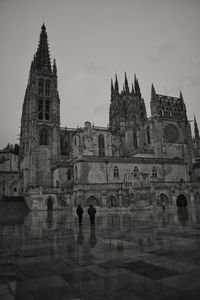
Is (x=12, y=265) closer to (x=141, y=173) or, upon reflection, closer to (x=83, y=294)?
(x=83, y=294)

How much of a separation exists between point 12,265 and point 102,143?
5316cm

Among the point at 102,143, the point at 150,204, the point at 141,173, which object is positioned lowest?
the point at 150,204

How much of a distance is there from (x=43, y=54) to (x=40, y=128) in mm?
24709

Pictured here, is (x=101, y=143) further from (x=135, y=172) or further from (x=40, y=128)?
(x=135, y=172)

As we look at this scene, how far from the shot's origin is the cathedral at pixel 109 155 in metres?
36.4

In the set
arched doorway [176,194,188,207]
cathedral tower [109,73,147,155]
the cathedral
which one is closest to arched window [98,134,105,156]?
the cathedral

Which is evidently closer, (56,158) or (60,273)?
(60,273)

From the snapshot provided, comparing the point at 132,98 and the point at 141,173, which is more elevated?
the point at 132,98

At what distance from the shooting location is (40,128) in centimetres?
5534

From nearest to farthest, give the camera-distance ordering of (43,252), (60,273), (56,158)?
(60,273) < (43,252) < (56,158)

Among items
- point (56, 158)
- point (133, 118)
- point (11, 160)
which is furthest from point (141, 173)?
point (11, 160)

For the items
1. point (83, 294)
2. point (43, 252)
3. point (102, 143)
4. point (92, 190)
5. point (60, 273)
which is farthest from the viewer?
point (102, 143)

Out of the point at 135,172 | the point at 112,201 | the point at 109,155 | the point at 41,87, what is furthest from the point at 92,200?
the point at 41,87

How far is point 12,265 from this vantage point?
5461 mm
